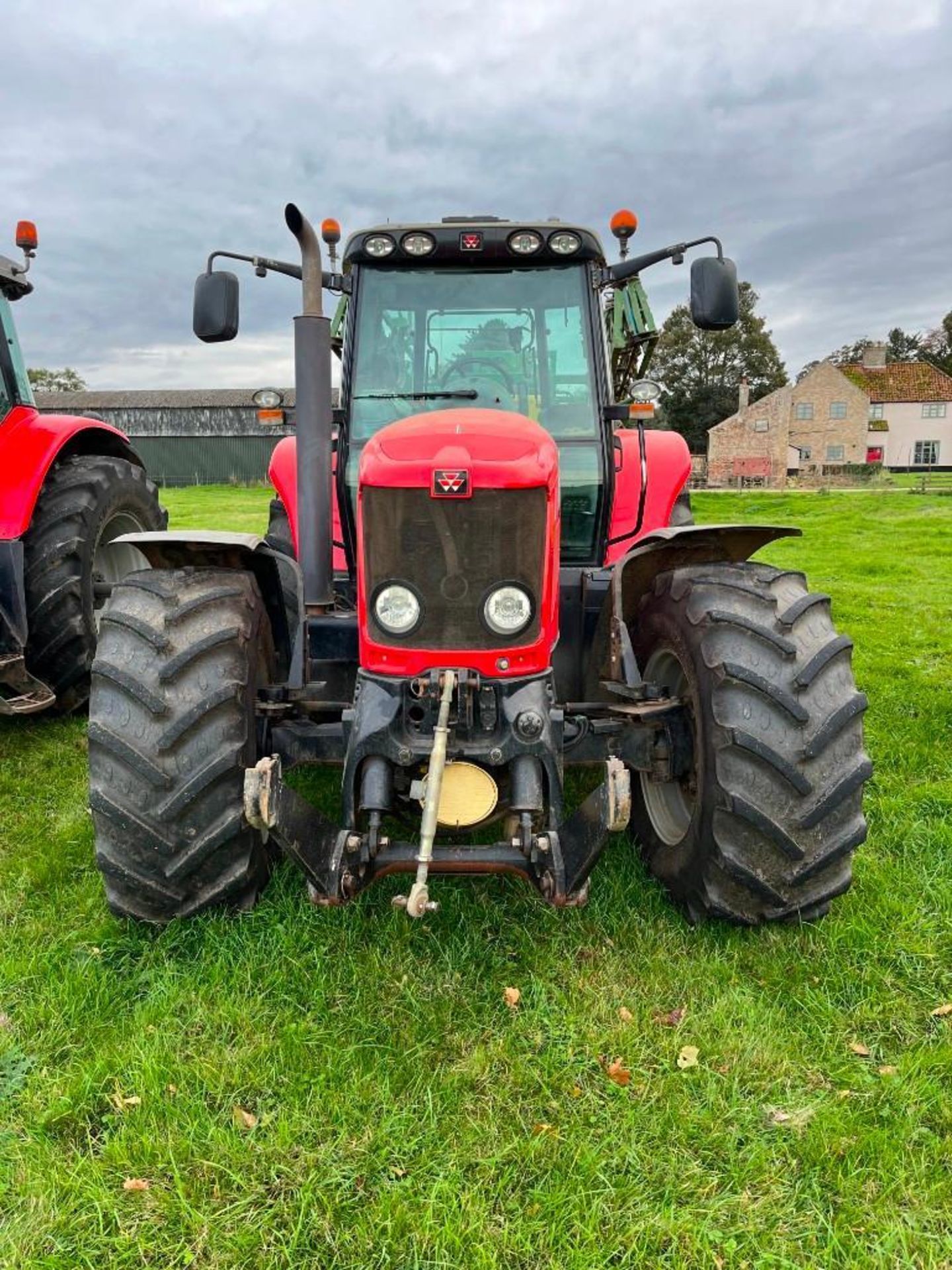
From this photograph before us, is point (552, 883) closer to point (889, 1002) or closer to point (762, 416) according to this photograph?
point (889, 1002)

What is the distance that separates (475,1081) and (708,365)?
6326 centimetres

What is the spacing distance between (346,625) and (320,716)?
330 mm

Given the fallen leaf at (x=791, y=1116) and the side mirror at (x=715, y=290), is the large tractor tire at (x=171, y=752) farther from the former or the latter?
the side mirror at (x=715, y=290)

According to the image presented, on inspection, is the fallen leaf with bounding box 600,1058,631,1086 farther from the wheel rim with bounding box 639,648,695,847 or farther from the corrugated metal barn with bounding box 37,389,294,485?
the corrugated metal barn with bounding box 37,389,294,485

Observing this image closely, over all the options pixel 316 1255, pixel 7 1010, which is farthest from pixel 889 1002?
pixel 7 1010

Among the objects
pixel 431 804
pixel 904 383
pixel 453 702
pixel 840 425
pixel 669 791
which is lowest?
pixel 669 791

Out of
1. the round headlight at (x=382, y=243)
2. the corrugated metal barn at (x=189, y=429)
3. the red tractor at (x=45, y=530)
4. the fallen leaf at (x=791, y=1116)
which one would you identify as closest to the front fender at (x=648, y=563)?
the fallen leaf at (x=791, y=1116)

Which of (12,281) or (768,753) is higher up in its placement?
(12,281)

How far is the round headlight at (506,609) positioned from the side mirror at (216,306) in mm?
1795

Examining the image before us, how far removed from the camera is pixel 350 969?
2666 mm

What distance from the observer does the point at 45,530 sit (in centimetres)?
471

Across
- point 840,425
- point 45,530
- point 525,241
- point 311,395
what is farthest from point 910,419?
point 311,395

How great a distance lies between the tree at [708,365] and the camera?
59.5m

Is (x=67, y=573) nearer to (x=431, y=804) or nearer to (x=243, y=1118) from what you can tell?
(x=431, y=804)
